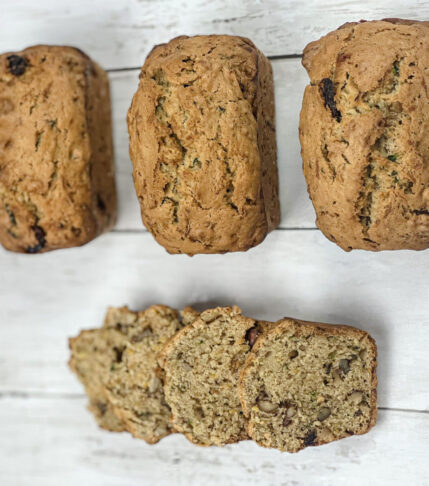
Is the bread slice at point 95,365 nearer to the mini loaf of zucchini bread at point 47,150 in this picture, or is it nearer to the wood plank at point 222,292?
the wood plank at point 222,292

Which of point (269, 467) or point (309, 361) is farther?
point (269, 467)

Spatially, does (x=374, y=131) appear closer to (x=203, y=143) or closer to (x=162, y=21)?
(x=203, y=143)

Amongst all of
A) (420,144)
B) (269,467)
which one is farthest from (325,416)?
(420,144)

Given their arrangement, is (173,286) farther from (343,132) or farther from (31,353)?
(343,132)

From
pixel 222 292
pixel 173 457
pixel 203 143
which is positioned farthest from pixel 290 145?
pixel 173 457

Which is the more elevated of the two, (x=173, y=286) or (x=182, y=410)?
(x=173, y=286)

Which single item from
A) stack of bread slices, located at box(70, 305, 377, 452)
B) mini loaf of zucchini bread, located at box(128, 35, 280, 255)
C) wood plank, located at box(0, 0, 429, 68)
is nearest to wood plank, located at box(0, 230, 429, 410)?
stack of bread slices, located at box(70, 305, 377, 452)

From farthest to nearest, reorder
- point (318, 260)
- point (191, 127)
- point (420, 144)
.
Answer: point (318, 260) → point (191, 127) → point (420, 144)
